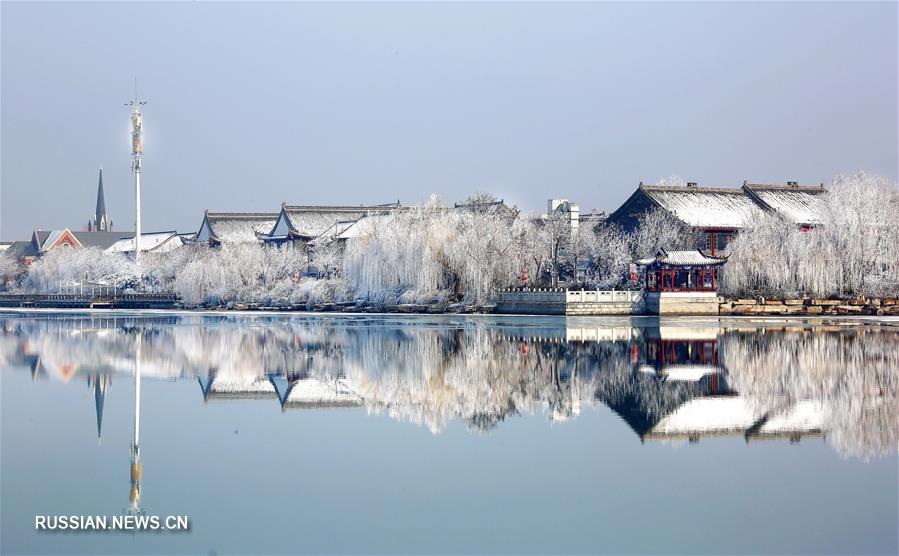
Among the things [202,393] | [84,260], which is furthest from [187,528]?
[84,260]

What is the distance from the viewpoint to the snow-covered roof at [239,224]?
80875mm

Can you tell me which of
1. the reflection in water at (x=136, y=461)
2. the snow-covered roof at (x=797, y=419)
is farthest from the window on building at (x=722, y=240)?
the snow-covered roof at (x=797, y=419)

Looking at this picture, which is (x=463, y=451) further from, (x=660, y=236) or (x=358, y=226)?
(x=358, y=226)

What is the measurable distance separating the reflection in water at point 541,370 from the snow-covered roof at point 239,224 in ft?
142

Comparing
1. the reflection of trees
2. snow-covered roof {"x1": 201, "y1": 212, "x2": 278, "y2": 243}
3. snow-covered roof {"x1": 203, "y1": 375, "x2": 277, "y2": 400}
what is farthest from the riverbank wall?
snow-covered roof {"x1": 201, "y1": 212, "x2": 278, "y2": 243}

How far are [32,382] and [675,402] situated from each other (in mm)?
11248

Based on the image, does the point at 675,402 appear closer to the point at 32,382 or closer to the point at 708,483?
the point at 708,483

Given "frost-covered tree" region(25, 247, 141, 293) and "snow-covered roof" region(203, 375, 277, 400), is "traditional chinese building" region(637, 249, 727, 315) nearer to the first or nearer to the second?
"snow-covered roof" region(203, 375, 277, 400)

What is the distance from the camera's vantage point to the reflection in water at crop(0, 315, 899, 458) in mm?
14852

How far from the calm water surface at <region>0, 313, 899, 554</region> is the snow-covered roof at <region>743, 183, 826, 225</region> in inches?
1357

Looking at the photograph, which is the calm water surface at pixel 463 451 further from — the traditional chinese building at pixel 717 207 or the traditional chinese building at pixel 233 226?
the traditional chinese building at pixel 233 226

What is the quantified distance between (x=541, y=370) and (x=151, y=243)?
87504mm

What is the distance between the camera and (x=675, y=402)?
16.3 meters

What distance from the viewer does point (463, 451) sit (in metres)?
12.5
